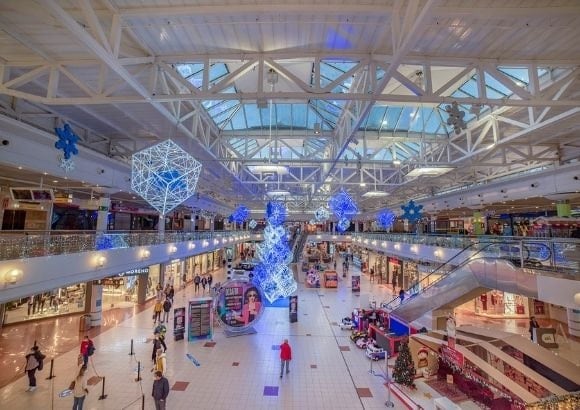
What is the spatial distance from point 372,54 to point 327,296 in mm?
18296

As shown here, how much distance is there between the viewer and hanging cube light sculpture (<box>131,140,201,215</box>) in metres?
6.79

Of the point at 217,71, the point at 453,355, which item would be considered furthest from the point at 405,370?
the point at 217,71

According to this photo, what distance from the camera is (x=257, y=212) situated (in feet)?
158

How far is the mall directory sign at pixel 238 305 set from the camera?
13.3m

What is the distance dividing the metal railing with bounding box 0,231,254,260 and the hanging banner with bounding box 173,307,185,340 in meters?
3.33

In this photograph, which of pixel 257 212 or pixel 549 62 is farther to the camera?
pixel 257 212

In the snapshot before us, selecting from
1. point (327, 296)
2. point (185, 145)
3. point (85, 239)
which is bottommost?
point (327, 296)

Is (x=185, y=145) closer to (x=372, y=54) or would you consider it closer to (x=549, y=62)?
(x=372, y=54)

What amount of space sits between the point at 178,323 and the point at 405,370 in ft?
29.6

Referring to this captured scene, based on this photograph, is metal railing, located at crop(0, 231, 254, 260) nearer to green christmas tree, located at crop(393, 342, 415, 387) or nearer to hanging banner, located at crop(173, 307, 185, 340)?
hanging banner, located at crop(173, 307, 185, 340)

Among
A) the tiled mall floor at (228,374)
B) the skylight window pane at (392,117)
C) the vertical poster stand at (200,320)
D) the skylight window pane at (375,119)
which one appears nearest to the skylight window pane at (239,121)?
the skylight window pane at (375,119)

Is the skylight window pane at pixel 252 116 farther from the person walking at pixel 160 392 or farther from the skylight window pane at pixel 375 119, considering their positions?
the person walking at pixel 160 392

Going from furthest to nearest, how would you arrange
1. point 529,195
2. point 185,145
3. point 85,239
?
1. point 529,195
2. point 185,145
3. point 85,239

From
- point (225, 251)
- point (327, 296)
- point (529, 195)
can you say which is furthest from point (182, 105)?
point (225, 251)
